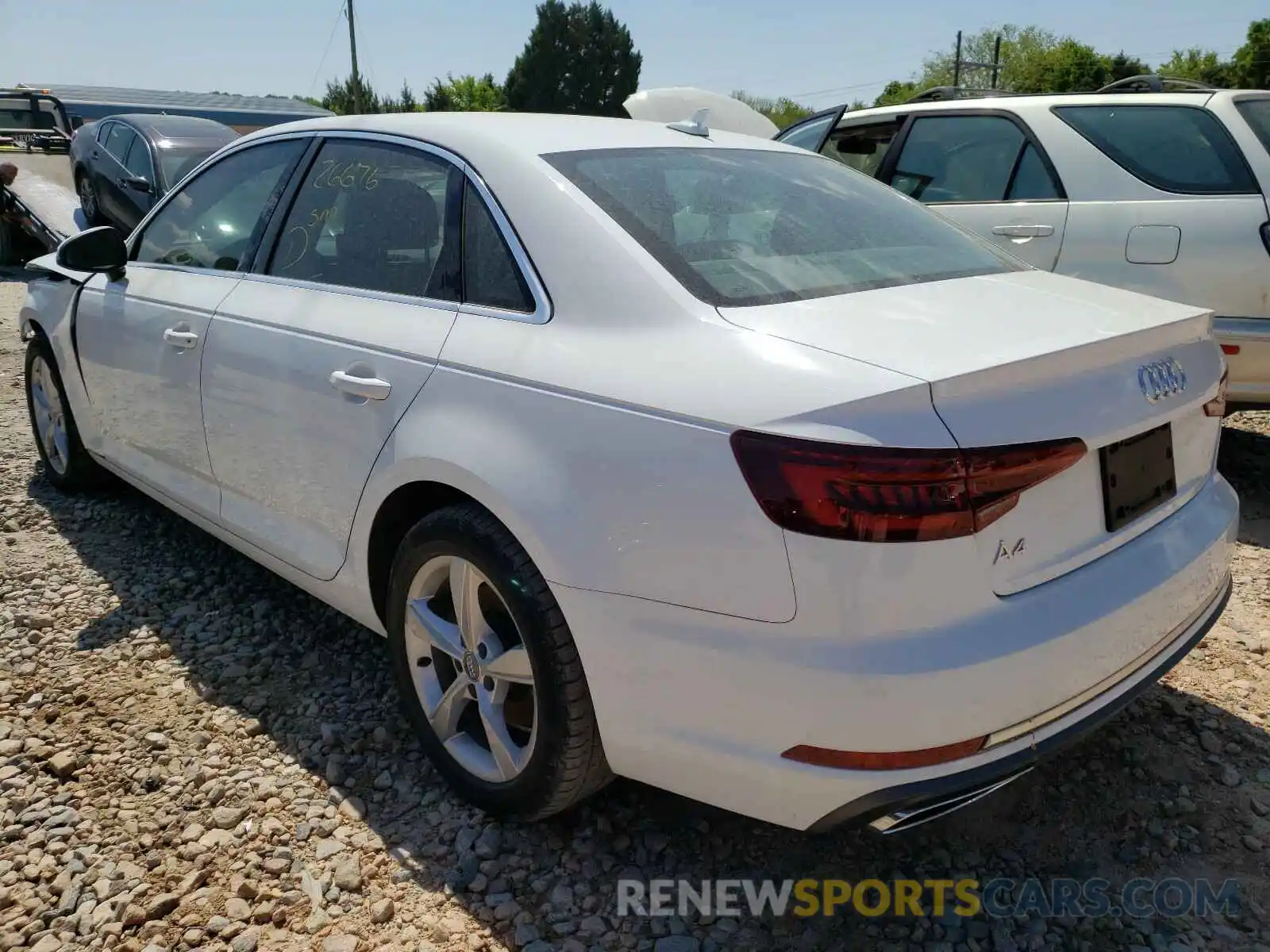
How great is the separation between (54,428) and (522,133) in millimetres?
3096

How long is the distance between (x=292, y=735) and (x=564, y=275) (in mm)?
1546

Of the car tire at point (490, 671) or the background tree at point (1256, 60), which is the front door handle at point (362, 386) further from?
the background tree at point (1256, 60)

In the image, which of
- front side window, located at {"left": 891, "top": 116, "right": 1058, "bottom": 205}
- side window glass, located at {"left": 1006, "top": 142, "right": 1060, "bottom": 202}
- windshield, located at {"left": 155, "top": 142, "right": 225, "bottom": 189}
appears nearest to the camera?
side window glass, located at {"left": 1006, "top": 142, "right": 1060, "bottom": 202}

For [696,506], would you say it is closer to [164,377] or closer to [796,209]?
[796,209]

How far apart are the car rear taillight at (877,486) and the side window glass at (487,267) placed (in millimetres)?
779

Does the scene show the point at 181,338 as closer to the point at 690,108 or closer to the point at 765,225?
the point at 765,225

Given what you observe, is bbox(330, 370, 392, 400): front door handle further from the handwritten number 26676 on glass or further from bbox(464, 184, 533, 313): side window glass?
the handwritten number 26676 on glass

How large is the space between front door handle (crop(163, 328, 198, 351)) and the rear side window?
3.93 metres

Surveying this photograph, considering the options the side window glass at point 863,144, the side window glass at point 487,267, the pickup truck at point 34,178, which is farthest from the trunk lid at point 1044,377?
the pickup truck at point 34,178

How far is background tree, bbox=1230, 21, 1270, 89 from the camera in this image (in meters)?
35.9

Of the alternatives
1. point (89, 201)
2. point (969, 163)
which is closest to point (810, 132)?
point (969, 163)

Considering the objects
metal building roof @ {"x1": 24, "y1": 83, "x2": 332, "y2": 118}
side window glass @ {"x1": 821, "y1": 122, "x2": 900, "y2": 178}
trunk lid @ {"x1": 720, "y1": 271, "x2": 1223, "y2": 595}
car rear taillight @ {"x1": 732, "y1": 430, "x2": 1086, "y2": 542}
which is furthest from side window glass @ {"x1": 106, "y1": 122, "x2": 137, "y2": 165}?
metal building roof @ {"x1": 24, "y1": 83, "x2": 332, "y2": 118}

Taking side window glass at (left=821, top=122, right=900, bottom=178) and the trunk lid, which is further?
side window glass at (left=821, top=122, right=900, bottom=178)

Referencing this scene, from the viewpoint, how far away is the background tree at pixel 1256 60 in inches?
1414
